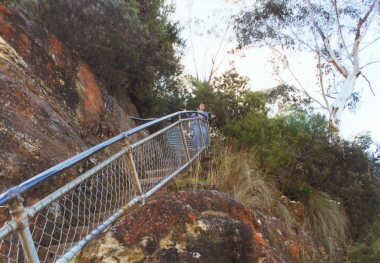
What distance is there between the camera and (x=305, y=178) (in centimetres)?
665

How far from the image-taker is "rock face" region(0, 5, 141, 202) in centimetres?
340

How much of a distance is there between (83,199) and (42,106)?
1605 millimetres

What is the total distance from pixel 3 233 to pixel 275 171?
5.86 metres

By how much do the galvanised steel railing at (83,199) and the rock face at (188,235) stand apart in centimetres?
27

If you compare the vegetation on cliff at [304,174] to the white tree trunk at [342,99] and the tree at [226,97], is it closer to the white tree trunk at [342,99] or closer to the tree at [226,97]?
the tree at [226,97]

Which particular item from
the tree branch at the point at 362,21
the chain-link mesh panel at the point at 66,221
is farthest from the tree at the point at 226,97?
the tree branch at the point at 362,21

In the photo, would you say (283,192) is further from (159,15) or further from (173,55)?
(159,15)

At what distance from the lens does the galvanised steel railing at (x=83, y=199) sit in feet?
5.13

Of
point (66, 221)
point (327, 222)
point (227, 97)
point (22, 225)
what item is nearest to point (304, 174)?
point (327, 222)

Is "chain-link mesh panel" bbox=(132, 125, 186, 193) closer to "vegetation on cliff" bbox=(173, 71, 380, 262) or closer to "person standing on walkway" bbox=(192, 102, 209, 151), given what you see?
"vegetation on cliff" bbox=(173, 71, 380, 262)

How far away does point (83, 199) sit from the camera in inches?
166

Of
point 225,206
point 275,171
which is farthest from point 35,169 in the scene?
point 275,171

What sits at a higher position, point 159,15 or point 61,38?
point 159,15

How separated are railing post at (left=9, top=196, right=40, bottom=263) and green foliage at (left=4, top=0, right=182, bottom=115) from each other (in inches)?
237
